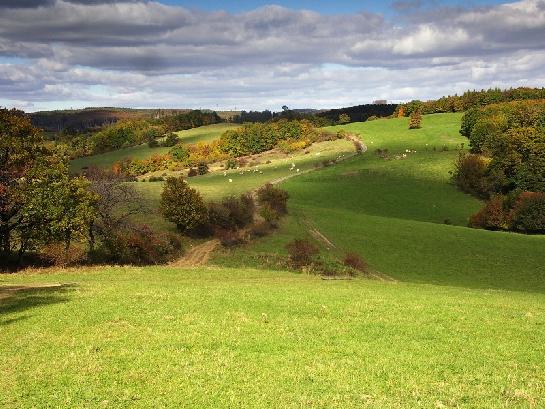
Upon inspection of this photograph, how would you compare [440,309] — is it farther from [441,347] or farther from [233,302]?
[233,302]

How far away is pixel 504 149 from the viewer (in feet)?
373

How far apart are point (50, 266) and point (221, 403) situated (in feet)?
123

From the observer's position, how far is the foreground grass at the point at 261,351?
14469mm

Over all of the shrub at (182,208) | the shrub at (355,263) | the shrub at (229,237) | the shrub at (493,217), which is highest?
the shrub at (182,208)

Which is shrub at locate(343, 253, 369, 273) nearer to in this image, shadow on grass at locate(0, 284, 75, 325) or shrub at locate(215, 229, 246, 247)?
shrub at locate(215, 229, 246, 247)

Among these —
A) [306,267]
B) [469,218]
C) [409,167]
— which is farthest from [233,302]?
[409,167]

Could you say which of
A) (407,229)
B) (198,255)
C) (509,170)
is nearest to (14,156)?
(198,255)

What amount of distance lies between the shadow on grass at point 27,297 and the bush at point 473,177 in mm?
99554

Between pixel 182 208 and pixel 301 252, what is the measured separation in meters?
18.3

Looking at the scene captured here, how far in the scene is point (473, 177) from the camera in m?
115

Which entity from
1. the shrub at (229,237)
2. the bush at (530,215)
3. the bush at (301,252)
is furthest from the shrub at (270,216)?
the bush at (530,215)

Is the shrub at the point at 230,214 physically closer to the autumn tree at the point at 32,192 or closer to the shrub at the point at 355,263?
the shrub at the point at 355,263

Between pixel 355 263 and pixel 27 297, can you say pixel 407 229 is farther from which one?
pixel 27 297

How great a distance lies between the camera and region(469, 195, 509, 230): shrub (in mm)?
91250
